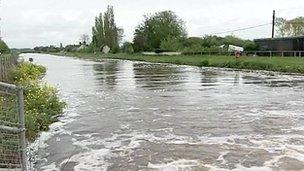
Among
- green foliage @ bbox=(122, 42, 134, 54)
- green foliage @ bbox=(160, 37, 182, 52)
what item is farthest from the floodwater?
green foliage @ bbox=(122, 42, 134, 54)

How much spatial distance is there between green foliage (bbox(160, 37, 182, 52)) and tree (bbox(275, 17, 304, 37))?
20.7 metres

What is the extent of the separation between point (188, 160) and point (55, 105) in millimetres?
7123

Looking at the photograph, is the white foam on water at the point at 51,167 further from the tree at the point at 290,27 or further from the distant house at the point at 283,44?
the tree at the point at 290,27

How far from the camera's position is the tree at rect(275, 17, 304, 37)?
90812 millimetres

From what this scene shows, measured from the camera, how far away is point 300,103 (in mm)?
16703

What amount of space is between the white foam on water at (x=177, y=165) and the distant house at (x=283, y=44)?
45.7m

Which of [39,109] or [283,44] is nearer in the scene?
[39,109]

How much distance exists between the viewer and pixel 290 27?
301ft

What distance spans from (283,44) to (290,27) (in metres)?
39.0

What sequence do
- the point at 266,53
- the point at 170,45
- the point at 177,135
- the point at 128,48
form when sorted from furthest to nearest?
the point at 128,48 < the point at 170,45 < the point at 266,53 < the point at 177,135

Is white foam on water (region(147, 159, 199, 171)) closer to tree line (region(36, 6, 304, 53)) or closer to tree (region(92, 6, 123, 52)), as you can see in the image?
tree line (region(36, 6, 304, 53))

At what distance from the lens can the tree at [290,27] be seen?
9081cm

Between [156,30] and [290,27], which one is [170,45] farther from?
[290,27]

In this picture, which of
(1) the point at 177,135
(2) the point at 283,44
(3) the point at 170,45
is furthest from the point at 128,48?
(1) the point at 177,135
